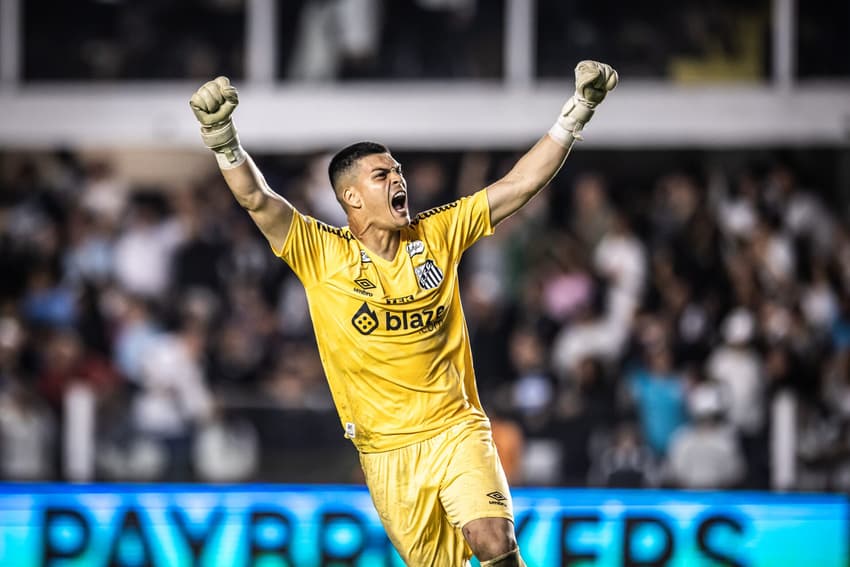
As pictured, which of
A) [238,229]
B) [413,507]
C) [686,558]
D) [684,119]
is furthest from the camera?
[684,119]

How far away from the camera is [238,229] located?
37.3ft

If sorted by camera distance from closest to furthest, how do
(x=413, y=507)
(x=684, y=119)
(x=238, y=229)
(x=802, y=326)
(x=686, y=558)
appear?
(x=413, y=507) → (x=686, y=558) → (x=802, y=326) → (x=238, y=229) → (x=684, y=119)

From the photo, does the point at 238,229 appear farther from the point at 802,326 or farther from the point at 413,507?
the point at 413,507

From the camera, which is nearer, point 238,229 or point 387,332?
point 387,332

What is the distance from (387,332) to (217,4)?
8.47m

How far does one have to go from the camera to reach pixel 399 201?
16.6 feet

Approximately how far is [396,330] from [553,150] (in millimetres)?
969

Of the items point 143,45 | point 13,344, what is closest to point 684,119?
point 143,45

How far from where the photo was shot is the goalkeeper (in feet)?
16.4

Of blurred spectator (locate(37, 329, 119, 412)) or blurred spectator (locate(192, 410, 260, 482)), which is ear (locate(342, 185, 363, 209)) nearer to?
blurred spectator (locate(192, 410, 260, 482))

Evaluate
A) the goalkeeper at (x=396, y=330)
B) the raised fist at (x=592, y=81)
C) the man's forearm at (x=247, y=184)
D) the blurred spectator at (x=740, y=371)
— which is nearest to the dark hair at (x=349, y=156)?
the goalkeeper at (x=396, y=330)

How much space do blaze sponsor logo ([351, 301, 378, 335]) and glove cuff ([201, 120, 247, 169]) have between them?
73 centimetres

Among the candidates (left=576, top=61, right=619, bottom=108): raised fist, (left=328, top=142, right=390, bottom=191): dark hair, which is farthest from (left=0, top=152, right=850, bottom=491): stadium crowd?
(left=576, top=61, right=619, bottom=108): raised fist

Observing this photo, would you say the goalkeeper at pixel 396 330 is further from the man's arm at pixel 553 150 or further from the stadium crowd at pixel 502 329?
the stadium crowd at pixel 502 329
